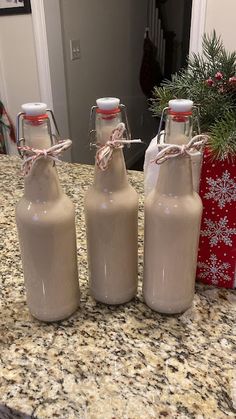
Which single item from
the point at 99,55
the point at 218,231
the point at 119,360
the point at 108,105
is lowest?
the point at 119,360

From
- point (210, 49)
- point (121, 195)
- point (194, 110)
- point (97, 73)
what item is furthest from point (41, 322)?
point (97, 73)

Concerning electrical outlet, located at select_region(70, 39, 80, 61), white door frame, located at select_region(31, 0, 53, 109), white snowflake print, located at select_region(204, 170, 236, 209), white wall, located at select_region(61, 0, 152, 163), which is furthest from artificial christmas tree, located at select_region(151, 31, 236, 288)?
electrical outlet, located at select_region(70, 39, 80, 61)

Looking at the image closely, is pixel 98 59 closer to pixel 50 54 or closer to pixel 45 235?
pixel 50 54

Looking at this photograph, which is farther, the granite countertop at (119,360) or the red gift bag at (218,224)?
A: the red gift bag at (218,224)

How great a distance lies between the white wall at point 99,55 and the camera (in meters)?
2.37

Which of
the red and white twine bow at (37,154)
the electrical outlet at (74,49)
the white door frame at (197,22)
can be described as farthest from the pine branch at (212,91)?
the electrical outlet at (74,49)

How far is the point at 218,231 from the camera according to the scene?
1.91 ft

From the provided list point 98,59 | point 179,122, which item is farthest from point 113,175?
point 98,59

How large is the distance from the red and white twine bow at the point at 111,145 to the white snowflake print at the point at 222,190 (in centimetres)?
16

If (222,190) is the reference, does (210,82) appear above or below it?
above

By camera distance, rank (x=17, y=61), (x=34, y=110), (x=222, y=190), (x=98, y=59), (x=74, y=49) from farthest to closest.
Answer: (x=98, y=59)
(x=74, y=49)
(x=17, y=61)
(x=222, y=190)
(x=34, y=110)

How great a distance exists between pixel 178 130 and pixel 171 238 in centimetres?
15

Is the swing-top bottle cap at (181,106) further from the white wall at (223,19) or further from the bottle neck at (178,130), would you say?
the white wall at (223,19)

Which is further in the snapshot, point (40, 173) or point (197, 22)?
point (197, 22)
